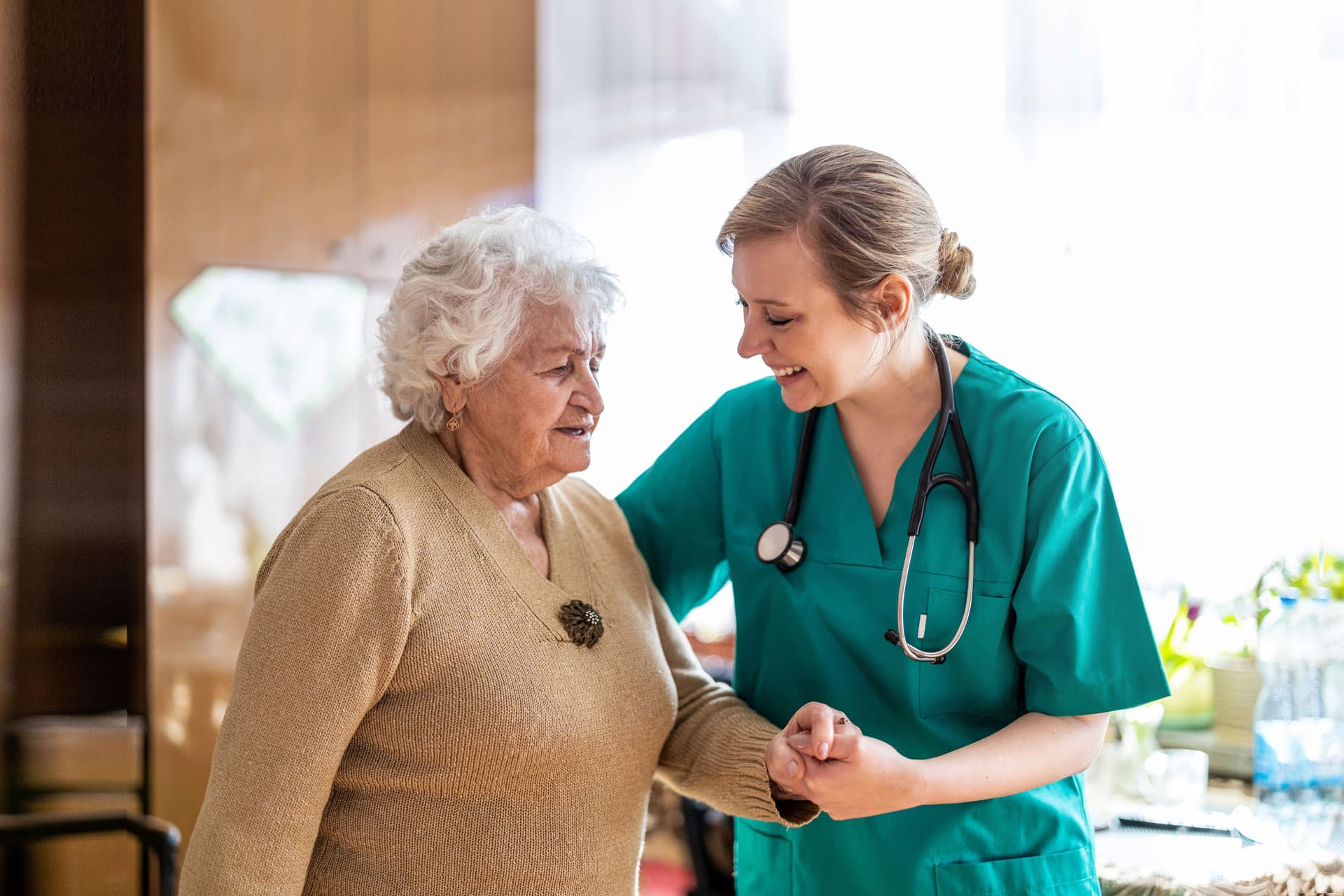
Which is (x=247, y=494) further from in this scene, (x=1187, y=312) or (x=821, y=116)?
(x=1187, y=312)

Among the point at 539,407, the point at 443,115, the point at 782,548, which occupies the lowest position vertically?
the point at 782,548

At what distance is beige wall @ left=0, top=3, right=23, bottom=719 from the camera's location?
1.49m

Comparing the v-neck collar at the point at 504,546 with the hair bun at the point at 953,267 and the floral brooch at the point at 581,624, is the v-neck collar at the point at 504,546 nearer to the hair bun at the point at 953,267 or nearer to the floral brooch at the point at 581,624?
the floral brooch at the point at 581,624

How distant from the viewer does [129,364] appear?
1784 mm

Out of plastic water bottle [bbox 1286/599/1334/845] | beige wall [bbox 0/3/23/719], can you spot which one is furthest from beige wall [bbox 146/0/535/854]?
plastic water bottle [bbox 1286/599/1334/845]

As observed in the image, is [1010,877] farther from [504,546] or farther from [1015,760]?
[504,546]

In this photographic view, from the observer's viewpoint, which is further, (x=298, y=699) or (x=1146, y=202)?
(x=1146, y=202)

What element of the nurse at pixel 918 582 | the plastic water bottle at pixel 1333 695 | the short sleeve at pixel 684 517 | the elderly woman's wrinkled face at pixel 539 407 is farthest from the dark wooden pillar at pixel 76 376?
the plastic water bottle at pixel 1333 695

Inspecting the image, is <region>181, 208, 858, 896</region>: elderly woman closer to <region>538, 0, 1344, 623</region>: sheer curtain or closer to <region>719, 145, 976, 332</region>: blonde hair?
<region>719, 145, 976, 332</region>: blonde hair

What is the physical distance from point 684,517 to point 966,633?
0.43 metres

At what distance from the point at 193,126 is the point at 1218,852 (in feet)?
8.36

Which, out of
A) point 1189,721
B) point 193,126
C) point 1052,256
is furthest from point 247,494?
point 1189,721

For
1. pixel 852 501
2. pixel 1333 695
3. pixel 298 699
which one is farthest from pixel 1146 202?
pixel 298 699

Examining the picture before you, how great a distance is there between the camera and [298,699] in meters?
1.10
